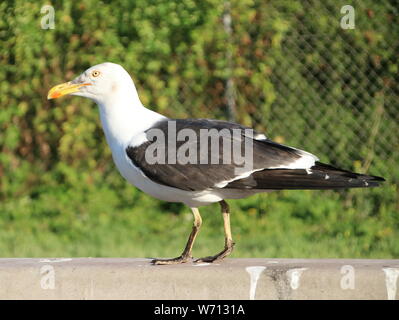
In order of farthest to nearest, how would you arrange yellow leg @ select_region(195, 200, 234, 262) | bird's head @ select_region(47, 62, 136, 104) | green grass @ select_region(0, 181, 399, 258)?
1. green grass @ select_region(0, 181, 399, 258)
2. bird's head @ select_region(47, 62, 136, 104)
3. yellow leg @ select_region(195, 200, 234, 262)

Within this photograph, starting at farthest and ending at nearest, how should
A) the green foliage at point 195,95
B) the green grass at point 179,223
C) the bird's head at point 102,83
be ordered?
the green foliage at point 195,95
the green grass at point 179,223
the bird's head at point 102,83

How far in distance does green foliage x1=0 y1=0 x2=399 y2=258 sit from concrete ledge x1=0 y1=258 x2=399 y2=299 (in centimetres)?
278

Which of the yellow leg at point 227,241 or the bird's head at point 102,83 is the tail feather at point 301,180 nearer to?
the yellow leg at point 227,241

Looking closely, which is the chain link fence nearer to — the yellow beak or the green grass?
the green grass

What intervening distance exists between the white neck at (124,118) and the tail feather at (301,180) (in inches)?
24.8

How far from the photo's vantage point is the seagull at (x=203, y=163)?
173 inches

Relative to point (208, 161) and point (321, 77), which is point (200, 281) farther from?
point (321, 77)

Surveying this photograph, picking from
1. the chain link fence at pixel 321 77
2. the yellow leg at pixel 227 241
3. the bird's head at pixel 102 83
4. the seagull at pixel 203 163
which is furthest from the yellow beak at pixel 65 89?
the chain link fence at pixel 321 77

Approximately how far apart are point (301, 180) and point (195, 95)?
326 cm

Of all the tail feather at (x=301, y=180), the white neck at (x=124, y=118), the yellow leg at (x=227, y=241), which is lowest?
the yellow leg at (x=227, y=241)

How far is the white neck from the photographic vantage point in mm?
4582

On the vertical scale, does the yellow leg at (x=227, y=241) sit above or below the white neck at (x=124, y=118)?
below

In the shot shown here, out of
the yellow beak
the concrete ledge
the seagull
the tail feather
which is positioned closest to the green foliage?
the yellow beak

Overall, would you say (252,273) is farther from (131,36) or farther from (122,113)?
(131,36)
